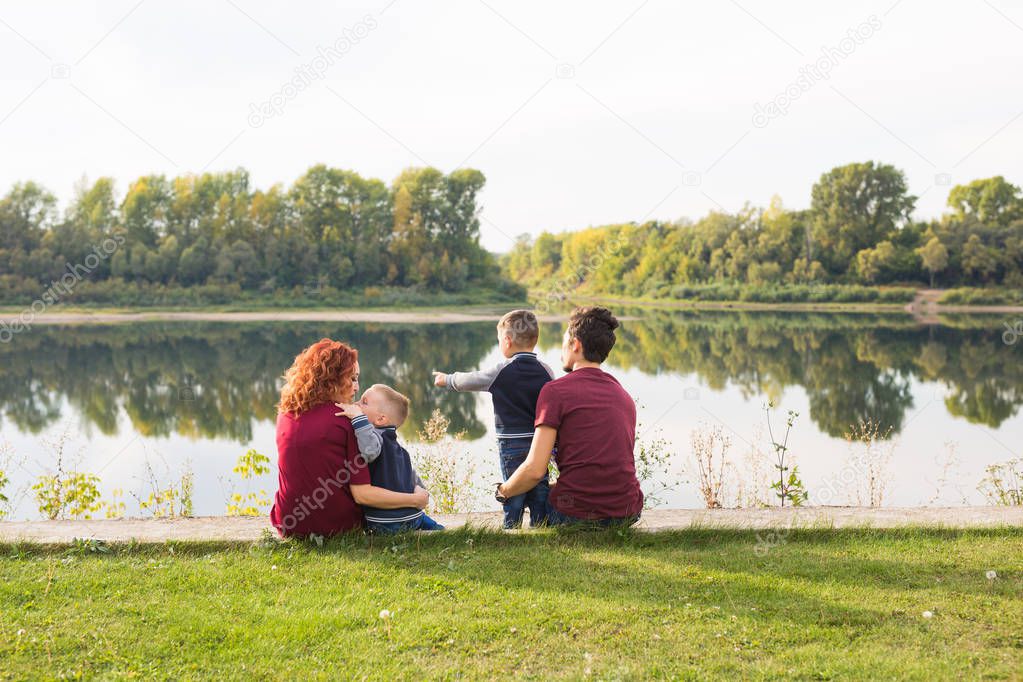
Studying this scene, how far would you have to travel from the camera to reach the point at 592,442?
14.6 feet

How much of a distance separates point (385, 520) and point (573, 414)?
116cm

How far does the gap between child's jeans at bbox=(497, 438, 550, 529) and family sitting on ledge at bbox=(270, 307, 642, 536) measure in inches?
9.0

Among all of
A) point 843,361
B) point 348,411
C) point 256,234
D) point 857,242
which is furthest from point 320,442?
point 857,242

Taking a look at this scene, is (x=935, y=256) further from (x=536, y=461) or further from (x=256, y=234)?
(x=536, y=461)

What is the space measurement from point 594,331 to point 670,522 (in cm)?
129

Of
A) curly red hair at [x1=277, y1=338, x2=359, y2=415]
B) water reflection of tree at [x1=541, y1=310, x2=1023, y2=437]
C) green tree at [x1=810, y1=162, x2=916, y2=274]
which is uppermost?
green tree at [x1=810, y1=162, x2=916, y2=274]

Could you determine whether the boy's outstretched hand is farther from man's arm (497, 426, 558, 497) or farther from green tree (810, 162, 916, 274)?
green tree (810, 162, 916, 274)

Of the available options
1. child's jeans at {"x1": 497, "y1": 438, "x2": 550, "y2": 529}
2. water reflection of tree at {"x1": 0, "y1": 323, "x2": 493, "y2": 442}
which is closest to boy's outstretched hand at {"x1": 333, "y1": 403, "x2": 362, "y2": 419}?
child's jeans at {"x1": 497, "y1": 438, "x2": 550, "y2": 529}

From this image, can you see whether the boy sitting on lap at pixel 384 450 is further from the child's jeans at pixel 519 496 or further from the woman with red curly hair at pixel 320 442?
the child's jeans at pixel 519 496

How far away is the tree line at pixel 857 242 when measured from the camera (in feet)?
191

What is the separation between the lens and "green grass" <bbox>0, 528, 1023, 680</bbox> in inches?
126

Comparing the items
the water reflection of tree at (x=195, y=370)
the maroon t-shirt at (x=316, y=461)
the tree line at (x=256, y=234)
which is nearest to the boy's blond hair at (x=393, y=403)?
the maroon t-shirt at (x=316, y=461)

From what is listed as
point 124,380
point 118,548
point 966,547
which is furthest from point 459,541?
point 124,380

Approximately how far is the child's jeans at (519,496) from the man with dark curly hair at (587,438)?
0.29 meters
